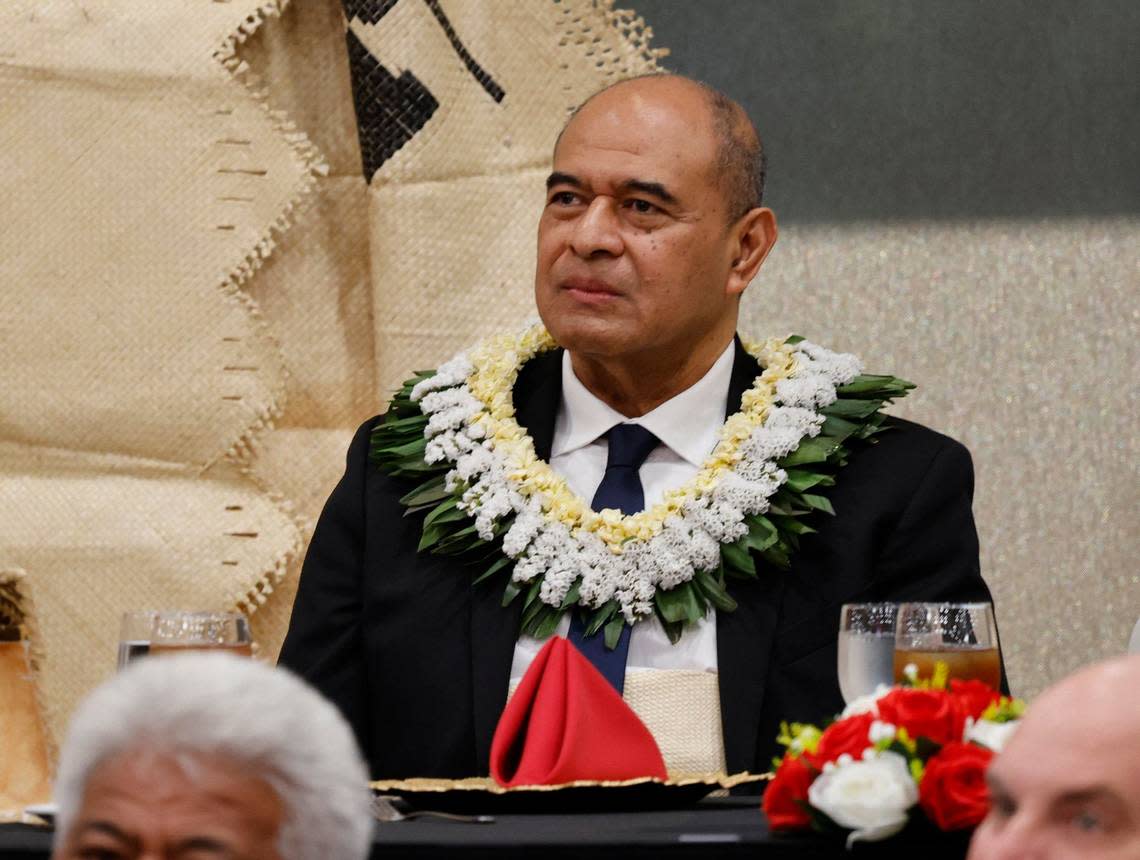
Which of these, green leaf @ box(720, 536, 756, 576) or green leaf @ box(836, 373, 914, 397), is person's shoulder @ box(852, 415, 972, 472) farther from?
green leaf @ box(720, 536, 756, 576)

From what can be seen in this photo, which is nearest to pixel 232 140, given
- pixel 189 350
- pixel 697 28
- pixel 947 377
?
pixel 189 350

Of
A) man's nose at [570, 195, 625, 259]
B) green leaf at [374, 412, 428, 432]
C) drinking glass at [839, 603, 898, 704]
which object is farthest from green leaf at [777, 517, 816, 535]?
drinking glass at [839, 603, 898, 704]

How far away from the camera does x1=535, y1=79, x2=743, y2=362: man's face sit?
8.46 ft

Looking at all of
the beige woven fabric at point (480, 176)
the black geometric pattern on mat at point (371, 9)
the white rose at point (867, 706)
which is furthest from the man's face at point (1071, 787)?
the black geometric pattern on mat at point (371, 9)

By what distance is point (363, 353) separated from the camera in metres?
3.53

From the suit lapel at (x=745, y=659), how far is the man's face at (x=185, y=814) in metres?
1.38

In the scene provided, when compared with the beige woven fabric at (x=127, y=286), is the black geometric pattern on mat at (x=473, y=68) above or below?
above

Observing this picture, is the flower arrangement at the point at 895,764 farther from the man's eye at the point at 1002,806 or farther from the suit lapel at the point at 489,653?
the suit lapel at the point at 489,653

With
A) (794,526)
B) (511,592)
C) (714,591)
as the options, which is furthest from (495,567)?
(794,526)

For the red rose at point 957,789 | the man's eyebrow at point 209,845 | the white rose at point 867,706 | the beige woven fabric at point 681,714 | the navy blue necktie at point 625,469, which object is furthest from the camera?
the navy blue necktie at point 625,469

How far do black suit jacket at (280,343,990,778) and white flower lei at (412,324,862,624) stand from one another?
0.07 meters

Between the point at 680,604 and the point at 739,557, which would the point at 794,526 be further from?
the point at 680,604

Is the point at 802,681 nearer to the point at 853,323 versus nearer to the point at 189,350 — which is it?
the point at 853,323

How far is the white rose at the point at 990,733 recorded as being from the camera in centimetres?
137
